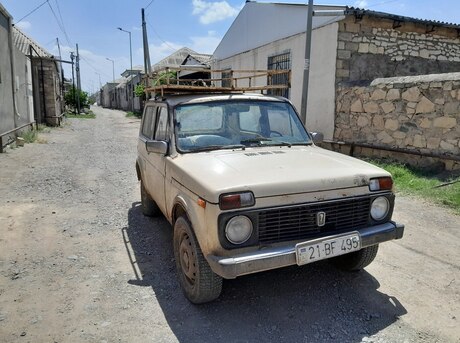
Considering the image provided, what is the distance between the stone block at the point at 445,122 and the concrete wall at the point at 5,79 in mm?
11300

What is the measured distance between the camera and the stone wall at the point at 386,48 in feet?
34.6

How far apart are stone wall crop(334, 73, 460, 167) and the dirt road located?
2742 millimetres

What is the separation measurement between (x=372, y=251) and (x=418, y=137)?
5.62 meters

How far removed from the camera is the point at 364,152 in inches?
378

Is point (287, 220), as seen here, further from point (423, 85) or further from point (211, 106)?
point (423, 85)

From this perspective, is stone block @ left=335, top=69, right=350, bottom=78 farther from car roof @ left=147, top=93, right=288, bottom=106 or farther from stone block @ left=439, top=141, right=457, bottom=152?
car roof @ left=147, top=93, right=288, bottom=106

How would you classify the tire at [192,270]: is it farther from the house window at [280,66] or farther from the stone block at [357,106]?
the house window at [280,66]

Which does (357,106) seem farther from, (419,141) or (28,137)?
(28,137)

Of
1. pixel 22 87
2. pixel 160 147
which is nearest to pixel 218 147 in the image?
pixel 160 147

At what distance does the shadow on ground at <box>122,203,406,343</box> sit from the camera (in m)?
2.77

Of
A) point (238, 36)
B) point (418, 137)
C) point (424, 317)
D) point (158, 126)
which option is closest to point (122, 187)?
point (158, 126)

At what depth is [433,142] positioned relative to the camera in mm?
7727

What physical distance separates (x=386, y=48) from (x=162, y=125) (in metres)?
9.15

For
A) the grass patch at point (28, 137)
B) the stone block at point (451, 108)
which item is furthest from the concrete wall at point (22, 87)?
the stone block at point (451, 108)
